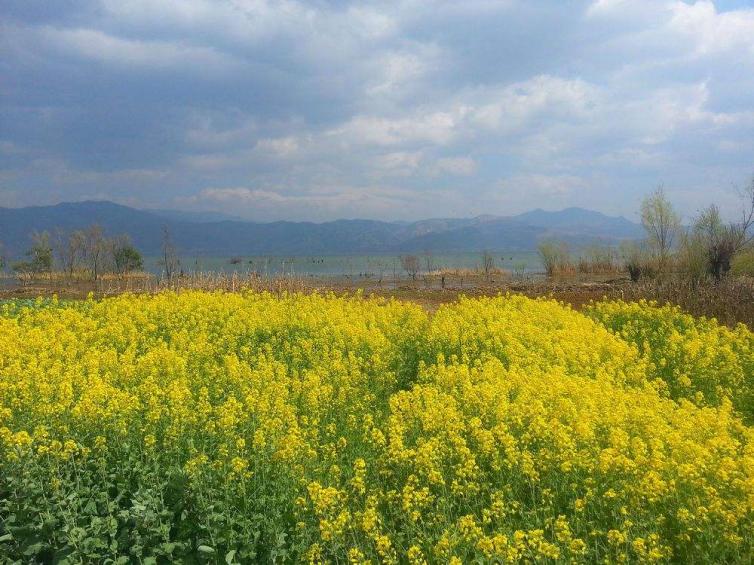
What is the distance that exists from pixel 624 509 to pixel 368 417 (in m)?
2.92

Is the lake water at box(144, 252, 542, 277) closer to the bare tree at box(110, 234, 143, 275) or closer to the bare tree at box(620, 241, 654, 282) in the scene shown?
the bare tree at box(110, 234, 143, 275)

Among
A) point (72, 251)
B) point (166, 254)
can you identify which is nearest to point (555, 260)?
point (166, 254)

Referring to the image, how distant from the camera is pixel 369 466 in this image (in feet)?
19.1

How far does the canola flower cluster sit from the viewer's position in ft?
13.7

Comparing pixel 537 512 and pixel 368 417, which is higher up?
pixel 368 417

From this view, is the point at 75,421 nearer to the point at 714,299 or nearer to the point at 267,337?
the point at 267,337

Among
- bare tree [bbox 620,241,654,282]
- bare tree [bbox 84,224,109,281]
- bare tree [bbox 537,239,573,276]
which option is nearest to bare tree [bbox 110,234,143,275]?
bare tree [bbox 84,224,109,281]

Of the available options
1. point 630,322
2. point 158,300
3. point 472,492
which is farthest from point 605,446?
point 158,300

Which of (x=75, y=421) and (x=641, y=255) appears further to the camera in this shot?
(x=641, y=255)

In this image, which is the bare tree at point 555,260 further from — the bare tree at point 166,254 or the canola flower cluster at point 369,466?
the canola flower cluster at point 369,466

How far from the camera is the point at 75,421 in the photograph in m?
6.19

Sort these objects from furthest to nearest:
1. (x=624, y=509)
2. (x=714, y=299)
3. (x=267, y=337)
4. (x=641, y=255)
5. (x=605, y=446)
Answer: (x=641, y=255) < (x=714, y=299) < (x=267, y=337) < (x=605, y=446) < (x=624, y=509)

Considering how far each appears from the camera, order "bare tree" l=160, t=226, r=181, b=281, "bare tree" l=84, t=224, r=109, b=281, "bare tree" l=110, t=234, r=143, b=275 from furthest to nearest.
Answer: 1. "bare tree" l=110, t=234, r=143, b=275
2. "bare tree" l=84, t=224, r=109, b=281
3. "bare tree" l=160, t=226, r=181, b=281

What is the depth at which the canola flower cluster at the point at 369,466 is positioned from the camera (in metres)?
4.18
